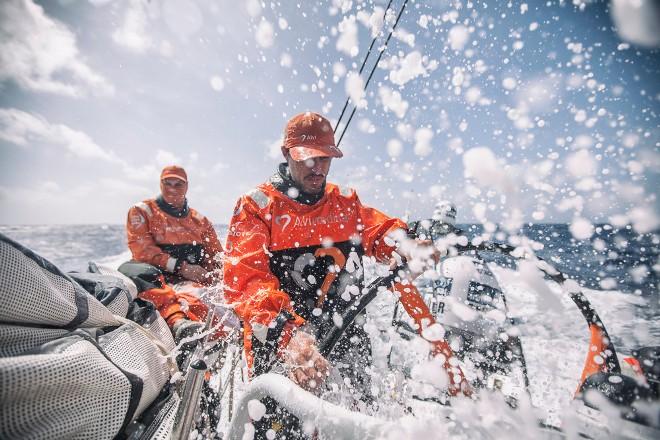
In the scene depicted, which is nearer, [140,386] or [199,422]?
[140,386]

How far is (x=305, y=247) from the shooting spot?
2457 mm

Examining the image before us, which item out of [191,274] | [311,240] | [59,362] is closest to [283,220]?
[311,240]

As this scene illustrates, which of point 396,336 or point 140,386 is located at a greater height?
point 396,336

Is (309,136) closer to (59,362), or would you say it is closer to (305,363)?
(305,363)

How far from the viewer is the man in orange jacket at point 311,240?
7.07ft

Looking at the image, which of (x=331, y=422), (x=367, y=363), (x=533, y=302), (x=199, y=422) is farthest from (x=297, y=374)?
(x=533, y=302)

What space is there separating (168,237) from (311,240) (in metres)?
3.47

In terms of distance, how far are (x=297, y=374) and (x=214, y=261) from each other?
4.36 m

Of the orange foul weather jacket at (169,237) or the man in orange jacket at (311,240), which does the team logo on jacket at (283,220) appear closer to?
the man in orange jacket at (311,240)

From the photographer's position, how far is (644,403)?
38.7 inches

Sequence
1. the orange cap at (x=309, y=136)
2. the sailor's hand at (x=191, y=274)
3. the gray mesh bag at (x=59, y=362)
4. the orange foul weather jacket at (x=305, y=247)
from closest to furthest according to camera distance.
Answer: the gray mesh bag at (x=59, y=362)
the orange foul weather jacket at (x=305, y=247)
the orange cap at (x=309, y=136)
the sailor's hand at (x=191, y=274)

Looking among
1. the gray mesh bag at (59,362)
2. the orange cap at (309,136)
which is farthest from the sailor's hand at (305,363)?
the orange cap at (309,136)

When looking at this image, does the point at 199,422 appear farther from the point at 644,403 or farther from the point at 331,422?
A: the point at 644,403

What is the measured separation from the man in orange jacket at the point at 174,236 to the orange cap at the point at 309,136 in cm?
305
